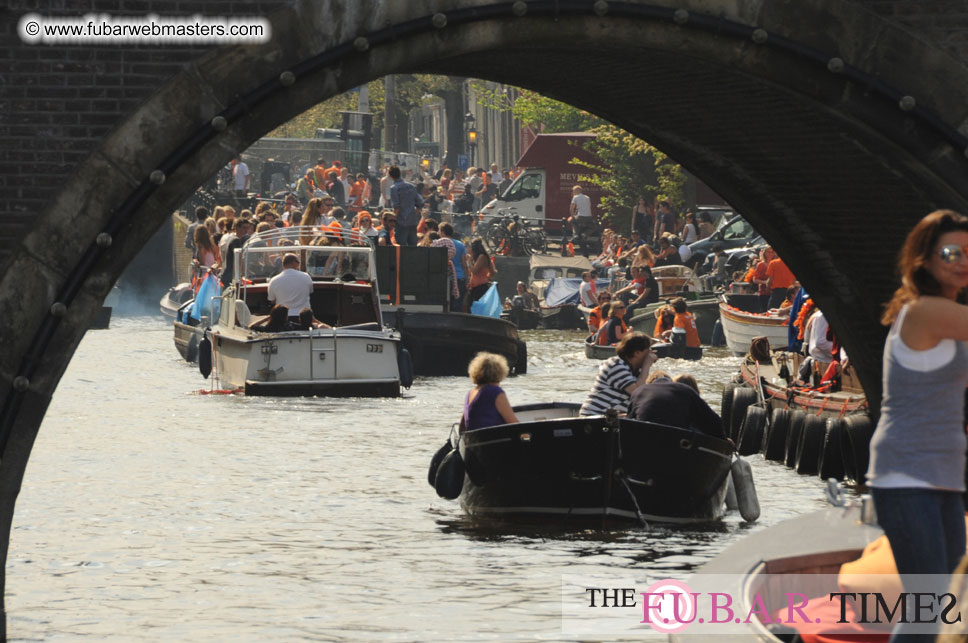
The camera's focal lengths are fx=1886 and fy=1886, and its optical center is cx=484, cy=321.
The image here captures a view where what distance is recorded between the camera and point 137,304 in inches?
2133

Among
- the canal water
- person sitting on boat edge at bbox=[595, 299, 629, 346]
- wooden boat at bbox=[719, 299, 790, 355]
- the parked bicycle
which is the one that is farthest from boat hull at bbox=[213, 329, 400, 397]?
the parked bicycle

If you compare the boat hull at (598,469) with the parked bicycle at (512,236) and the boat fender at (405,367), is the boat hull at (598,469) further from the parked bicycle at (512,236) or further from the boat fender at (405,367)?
the parked bicycle at (512,236)

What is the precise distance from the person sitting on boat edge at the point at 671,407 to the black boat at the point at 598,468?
0.55ft

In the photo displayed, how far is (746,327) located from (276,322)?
10358 millimetres

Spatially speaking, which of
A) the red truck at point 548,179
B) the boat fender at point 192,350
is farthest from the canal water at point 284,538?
the red truck at point 548,179

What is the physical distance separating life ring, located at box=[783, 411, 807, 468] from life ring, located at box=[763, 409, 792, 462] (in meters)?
0.14

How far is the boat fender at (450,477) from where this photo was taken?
51.0 feet

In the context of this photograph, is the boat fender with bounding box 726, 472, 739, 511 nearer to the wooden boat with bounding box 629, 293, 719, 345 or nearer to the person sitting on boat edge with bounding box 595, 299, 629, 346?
the person sitting on boat edge with bounding box 595, 299, 629, 346

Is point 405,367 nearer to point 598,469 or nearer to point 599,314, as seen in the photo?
point 598,469

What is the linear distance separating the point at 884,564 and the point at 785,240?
8325 millimetres

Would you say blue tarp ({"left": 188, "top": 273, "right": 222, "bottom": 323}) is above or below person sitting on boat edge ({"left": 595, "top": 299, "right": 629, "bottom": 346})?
above

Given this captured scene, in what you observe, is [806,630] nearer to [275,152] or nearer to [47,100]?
[47,100]

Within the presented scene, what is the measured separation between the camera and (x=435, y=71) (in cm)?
1320

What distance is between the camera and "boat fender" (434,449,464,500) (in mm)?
15547
